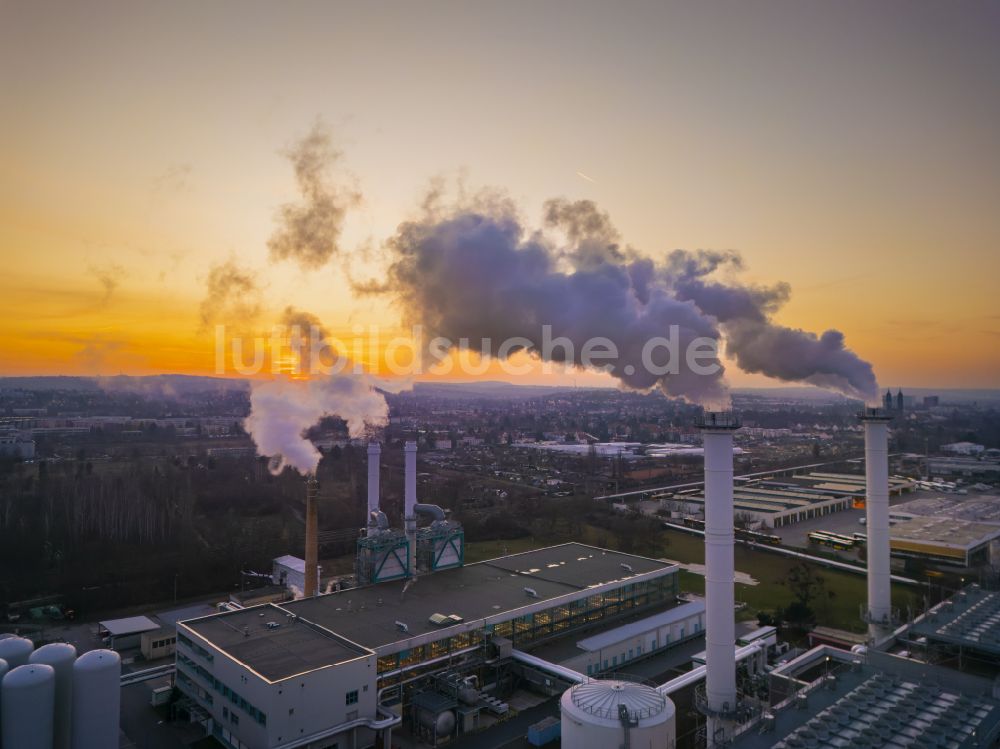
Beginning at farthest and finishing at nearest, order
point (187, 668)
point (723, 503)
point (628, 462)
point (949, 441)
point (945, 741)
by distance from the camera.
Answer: point (949, 441) < point (628, 462) < point (187, 668) < point (723, 503) < point (945, 741)

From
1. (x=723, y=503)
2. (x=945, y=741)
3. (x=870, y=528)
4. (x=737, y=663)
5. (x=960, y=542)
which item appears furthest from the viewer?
(x=960, y=542)

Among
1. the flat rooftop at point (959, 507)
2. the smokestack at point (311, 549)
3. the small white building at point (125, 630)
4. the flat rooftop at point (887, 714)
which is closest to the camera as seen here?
the flat rooftop at point (887, 714)

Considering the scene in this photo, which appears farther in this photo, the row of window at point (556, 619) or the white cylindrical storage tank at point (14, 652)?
the row of window at point (556, 619)

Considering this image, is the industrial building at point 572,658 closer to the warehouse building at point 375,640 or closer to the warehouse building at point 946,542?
the warehouse building at point 375,640

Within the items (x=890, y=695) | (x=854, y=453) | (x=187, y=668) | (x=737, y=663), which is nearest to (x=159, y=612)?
(x=187, y=668)

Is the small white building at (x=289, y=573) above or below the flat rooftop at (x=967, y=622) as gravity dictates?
below

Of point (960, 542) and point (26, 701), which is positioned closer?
point (26, 701)

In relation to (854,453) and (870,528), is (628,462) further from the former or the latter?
(870,528)

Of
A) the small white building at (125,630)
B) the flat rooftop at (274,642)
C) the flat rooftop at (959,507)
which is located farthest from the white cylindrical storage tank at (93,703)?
the flat rooftop at (959,507)
